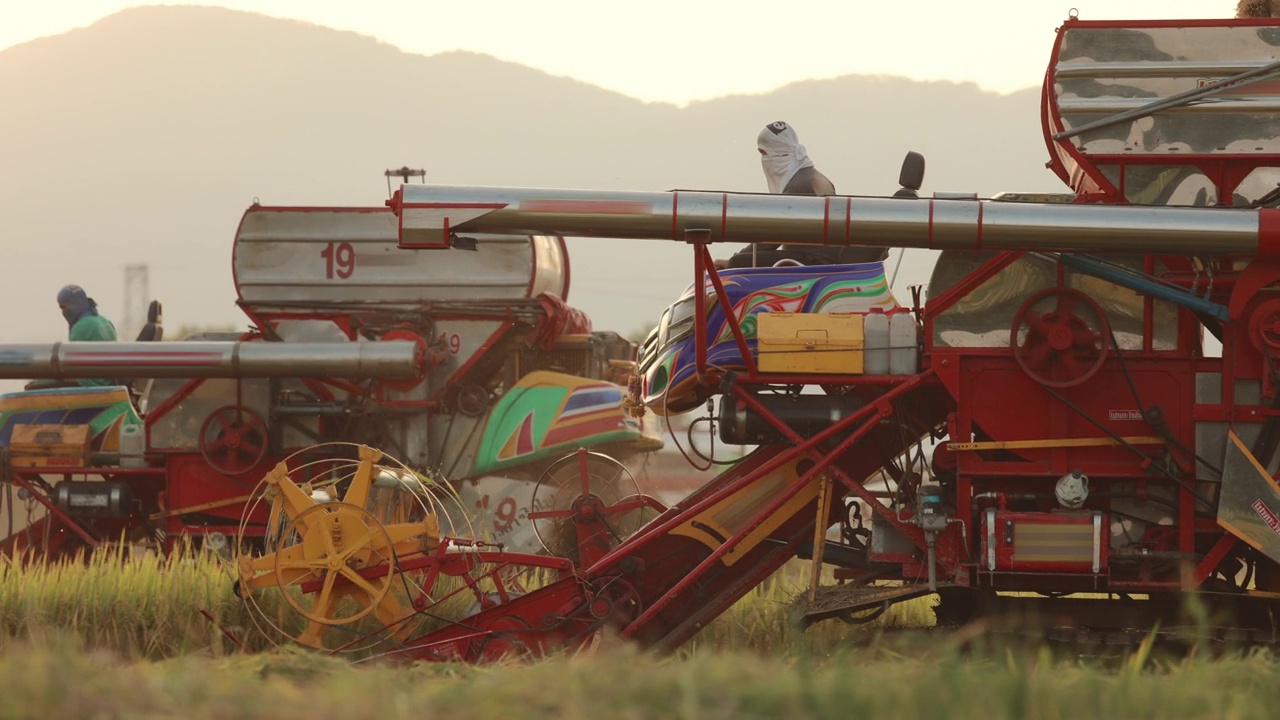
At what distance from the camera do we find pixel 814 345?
30.7 ft

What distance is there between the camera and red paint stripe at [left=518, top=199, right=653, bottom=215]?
29.4ft

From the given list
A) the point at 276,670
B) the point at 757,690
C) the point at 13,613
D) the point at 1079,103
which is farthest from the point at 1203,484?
the point at 13,613

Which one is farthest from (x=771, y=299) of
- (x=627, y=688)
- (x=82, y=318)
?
(x=82, y=318)

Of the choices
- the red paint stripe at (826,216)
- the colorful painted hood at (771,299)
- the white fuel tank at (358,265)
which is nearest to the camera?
the red paint stripe at (826,216)

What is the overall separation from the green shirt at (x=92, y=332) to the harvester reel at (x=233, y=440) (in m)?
1.76

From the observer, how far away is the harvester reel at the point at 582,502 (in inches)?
413

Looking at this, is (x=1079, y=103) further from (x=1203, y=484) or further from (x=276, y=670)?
(x=276, y=670)

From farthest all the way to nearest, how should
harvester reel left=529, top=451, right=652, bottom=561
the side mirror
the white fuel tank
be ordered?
the white fuel tank
harvester reel left=529, top=451, right=652, bottom=561
the side mirror

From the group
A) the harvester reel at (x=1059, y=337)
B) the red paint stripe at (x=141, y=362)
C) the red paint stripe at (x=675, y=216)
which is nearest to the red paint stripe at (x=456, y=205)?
the red paint stripe at (x=675, y=216)

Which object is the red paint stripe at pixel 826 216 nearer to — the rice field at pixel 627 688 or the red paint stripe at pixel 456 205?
the red paint stripe at pixel 456 205

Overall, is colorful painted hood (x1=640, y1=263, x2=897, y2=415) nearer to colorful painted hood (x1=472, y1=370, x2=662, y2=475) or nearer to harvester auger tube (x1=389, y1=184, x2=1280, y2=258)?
harvester auger tube (x1=389, y1=184, x2=1280, y2=258)

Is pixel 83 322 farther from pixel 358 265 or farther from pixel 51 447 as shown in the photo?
pixel 358 265

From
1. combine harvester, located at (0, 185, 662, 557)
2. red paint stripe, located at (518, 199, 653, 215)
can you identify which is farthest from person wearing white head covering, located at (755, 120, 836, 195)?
combine harvester, located at (0, 185, 662, 557)

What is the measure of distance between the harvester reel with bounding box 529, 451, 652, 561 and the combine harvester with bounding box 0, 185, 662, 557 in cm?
37
